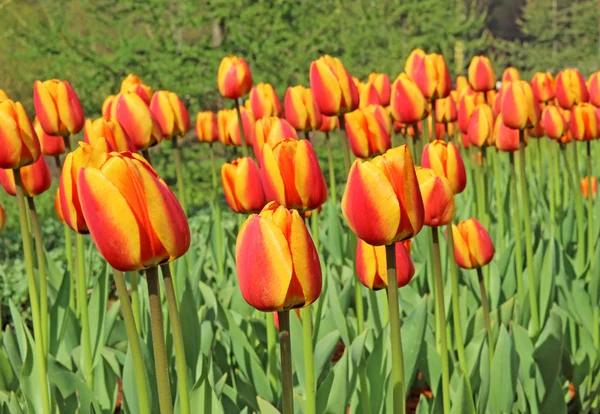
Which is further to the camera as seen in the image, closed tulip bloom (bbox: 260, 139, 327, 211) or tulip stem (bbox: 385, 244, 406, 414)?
closed tulip bloom (bbox: 260, 139, 327, 211)

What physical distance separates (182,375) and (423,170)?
0.65 meters

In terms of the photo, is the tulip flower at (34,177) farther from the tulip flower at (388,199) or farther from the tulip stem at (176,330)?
the tulip flower at (388,199)

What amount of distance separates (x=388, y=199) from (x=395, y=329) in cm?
22

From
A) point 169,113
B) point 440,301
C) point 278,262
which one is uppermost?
point 169,113

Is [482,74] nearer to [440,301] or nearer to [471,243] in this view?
[471,243]

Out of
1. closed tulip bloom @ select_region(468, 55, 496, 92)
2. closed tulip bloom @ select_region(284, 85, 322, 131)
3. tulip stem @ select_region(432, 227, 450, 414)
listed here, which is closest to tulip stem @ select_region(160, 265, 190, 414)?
tulip stem @ select_region(432, 227, 450, 414)

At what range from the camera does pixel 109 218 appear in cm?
106

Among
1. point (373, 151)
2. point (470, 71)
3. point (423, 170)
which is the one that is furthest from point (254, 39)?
point (423, 170)

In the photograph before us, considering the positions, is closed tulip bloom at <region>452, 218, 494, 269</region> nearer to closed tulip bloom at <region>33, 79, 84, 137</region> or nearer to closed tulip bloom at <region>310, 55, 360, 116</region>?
closed tulip bloom at <region>310, 55, 360, 116</region>

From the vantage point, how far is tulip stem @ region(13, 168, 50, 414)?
5.93ft

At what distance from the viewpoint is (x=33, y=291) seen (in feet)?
6.18

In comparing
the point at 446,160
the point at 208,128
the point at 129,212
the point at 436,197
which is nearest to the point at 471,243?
the point at 446,160

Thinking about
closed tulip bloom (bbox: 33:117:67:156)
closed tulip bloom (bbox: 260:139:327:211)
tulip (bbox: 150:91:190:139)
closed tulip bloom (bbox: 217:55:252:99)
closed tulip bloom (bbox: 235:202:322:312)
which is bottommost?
closed tulip bloom (bbox: 235:202:322:312)

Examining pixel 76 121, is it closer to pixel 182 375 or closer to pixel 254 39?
pixel 182 375
